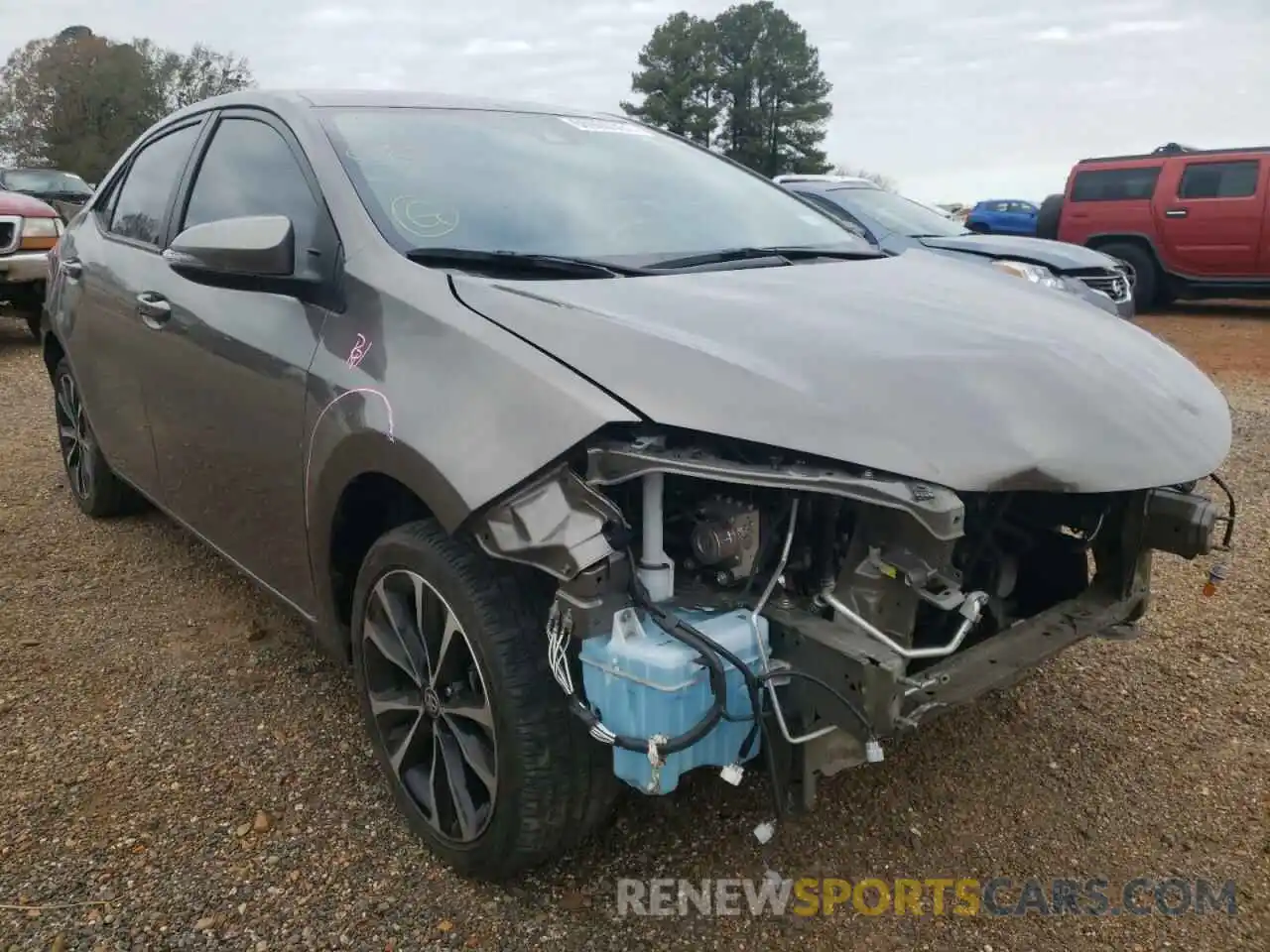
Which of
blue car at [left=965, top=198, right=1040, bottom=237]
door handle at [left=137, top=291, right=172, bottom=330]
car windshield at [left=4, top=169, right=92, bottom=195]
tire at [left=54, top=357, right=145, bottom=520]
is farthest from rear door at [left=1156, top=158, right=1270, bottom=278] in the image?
car windshield at [left=4, top=169, right=92, bottom=195]

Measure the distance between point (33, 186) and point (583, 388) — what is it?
1652 centimetres

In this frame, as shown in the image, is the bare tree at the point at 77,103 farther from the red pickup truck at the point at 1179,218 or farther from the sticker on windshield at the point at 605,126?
the sticker on windshield at the point at 605,126

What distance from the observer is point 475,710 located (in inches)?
83.0

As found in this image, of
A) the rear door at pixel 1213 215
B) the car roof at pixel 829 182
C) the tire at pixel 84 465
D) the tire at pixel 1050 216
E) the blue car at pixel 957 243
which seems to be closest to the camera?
the tire at pixel 84 465

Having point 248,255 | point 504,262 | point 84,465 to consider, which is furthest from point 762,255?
point 84,465

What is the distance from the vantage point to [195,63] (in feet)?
137

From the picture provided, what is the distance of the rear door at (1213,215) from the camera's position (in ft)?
38.3

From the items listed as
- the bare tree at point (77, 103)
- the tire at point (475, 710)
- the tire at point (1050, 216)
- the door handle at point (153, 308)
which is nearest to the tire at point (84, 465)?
the door handle at point (153, 308)

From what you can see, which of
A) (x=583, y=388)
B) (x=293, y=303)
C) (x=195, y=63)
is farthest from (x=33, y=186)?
(x=195, y=63)

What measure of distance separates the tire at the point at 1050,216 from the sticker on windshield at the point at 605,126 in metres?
11.7

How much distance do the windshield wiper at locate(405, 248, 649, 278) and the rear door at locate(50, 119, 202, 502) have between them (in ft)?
4.65

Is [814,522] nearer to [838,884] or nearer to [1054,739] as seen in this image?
[838,884]

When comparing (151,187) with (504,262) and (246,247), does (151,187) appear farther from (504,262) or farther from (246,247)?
(504,262)

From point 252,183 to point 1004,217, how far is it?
2942cm
